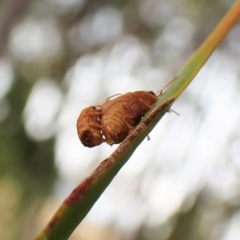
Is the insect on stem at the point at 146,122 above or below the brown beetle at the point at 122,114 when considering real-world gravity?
below

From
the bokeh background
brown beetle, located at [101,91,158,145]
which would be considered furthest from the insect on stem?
the bokeh background

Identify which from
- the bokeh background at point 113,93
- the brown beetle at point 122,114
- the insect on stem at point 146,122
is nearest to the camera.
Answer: the insect on stem at point 146,122

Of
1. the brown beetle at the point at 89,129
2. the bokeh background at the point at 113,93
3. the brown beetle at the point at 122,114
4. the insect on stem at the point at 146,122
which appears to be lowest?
the insect on stem at the point at 146,122

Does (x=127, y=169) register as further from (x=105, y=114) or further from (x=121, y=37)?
(x=105, y=114)

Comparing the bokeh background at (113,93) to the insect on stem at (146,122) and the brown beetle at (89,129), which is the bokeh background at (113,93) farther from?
the insect on stem at (146,122)

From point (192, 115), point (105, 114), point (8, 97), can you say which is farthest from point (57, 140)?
point (105, 114)

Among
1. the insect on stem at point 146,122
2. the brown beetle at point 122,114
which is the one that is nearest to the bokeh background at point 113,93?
the brown beetle at point 122,114

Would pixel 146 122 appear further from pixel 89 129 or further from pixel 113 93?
pixel 113 93
